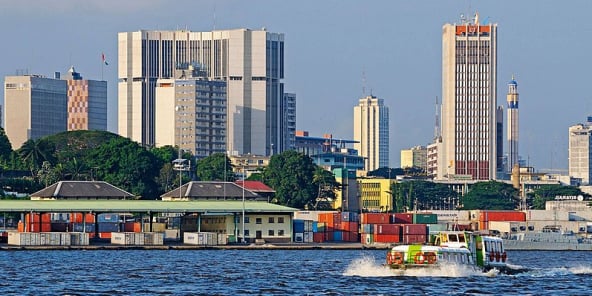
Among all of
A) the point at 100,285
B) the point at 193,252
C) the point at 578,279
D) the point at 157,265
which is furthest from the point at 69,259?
the point at 578,279

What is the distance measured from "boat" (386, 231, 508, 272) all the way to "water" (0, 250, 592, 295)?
31.6 inches

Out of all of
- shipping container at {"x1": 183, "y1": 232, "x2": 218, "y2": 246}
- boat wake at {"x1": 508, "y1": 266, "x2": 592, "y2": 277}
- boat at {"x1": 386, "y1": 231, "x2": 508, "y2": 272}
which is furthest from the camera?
shipping container at {"x1": 183, "y1": 232, "x2": 218, "y2": 246}

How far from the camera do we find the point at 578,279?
118438mm

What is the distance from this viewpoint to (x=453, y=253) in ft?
368

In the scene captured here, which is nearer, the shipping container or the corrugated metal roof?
the corrugated metal roof

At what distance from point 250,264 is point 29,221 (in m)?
67.4

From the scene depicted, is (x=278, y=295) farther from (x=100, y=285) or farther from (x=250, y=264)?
(x=250, y=264)

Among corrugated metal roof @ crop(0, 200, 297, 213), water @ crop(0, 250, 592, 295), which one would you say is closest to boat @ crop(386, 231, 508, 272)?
water @ crop(0, 250, 592, 295)

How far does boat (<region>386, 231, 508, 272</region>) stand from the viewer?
11062 centimetres

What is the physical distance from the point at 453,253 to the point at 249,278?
51.8 ft

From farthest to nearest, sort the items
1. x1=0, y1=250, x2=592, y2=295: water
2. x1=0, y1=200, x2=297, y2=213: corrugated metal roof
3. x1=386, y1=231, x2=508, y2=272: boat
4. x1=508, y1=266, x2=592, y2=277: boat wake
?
1. x1=0, y1=200, x2=297, y2=213: corrugated metal roof
2. x1=508, y1=266, x2=592, y2=277: boat wake
3. x1=386, y1=231, x2=508, y2=272: boat
4. x1=0, y1=250, x2=592, y2=295: water

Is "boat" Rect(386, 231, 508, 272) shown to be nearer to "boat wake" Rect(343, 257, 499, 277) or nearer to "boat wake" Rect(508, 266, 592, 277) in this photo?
"boat wake" Rect(343, 257, 499, 277)

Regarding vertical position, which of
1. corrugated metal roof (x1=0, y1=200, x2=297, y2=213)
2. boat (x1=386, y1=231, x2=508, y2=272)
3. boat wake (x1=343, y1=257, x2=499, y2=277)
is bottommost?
boat wake (x1=343, y1=257, x2=499, y2=277)

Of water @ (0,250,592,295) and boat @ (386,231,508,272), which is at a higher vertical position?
boat @ (386,231,508,272)
